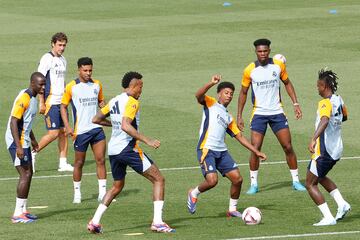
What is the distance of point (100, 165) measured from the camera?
19.6m

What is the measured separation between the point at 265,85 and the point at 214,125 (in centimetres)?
265

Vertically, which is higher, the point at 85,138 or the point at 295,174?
the point at 85,138

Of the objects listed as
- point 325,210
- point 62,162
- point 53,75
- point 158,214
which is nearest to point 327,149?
point 325,210

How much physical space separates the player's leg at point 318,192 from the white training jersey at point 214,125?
1.49 meters

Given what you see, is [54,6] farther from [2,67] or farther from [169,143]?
[169,143]

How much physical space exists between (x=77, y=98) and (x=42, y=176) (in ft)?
10.1

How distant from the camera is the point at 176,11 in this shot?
49250 millimetres

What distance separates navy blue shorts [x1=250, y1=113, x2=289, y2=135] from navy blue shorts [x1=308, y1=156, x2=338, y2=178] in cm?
302

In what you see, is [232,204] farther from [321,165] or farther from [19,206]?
[19,206]

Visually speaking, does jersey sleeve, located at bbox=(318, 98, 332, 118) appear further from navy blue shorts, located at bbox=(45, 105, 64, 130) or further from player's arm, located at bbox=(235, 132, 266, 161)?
navy blue shorts, located at bbox=(45, 105, 64, 130)

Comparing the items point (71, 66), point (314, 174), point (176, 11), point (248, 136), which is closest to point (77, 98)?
point (314, 174)

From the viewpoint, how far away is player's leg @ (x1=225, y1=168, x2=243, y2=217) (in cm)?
1822

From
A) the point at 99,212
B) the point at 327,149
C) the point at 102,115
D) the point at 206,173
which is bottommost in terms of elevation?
the point at 99,212

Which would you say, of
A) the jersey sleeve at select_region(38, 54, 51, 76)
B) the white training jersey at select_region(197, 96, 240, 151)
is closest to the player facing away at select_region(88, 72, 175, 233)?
the white training jersey at select_region(197, 96, 240, 151)
